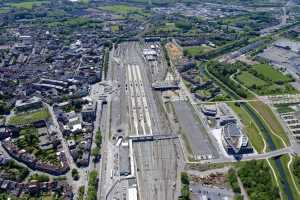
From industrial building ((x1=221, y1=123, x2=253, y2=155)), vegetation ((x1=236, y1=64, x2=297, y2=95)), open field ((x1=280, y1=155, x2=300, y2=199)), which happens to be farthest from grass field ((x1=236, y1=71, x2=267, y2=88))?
open field ((x1=280, y1=155, x2=300, y2=199))

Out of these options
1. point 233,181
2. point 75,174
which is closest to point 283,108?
point 233,181

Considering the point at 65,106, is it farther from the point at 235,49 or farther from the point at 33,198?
the point at 235,49

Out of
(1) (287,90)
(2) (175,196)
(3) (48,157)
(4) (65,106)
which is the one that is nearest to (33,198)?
(3) (48,157)

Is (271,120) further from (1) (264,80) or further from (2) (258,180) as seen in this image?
(2) (258,180)

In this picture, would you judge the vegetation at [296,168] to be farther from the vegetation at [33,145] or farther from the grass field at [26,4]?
the grass field at [26,4]

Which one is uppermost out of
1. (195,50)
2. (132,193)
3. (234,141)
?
(195,50)
